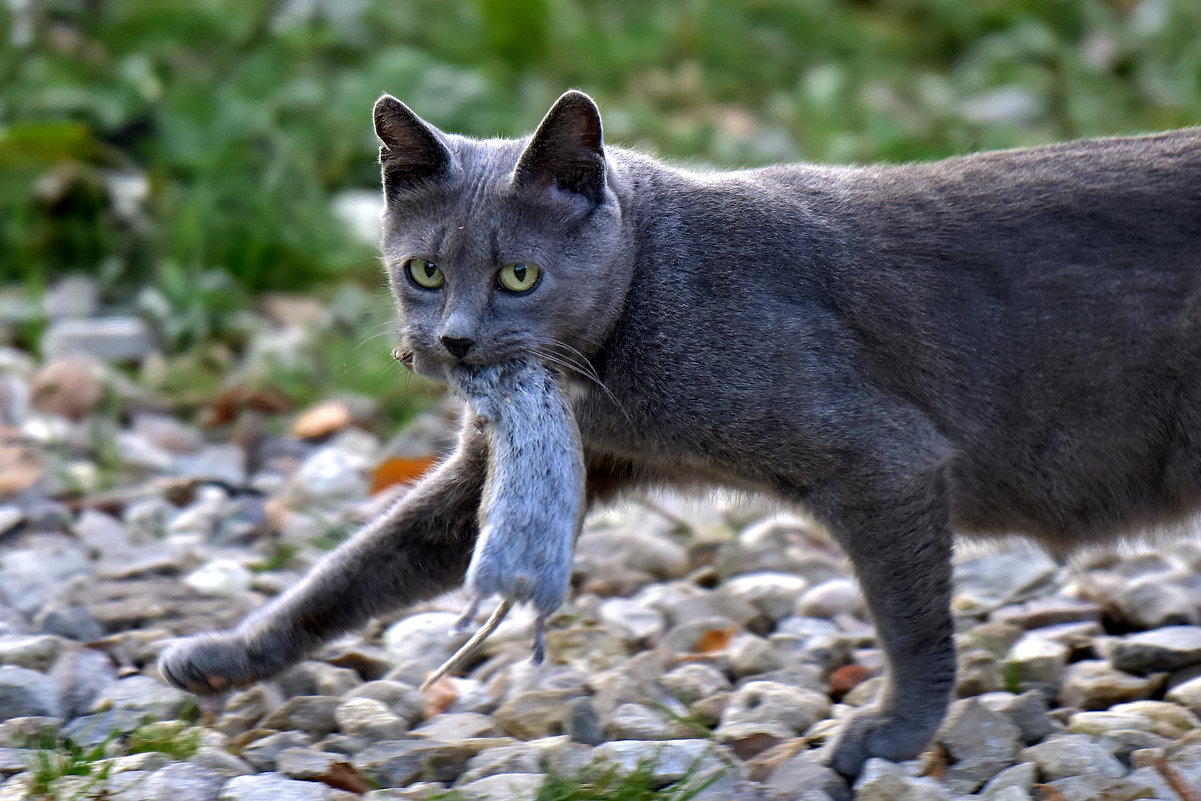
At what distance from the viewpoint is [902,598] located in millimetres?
2457

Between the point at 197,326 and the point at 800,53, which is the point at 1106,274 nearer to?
the point at 197,326

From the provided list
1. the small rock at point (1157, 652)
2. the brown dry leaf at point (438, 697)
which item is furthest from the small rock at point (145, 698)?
the small rock at point (1157, 652)

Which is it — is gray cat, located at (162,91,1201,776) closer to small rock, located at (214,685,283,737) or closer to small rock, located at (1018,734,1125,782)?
small rock, located at (214,685,283,737)

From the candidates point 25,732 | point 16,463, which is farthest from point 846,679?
point 16,463

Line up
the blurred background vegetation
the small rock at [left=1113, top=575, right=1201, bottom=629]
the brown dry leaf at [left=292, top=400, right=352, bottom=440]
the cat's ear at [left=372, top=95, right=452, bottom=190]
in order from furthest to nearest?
the blurred background vegetation, the brown dry leaf at [left=292, top=400, right=352, bottom=440], the small rock at [left=1113, top=575, right=1201, bottom=629], the cat's ear at [left=372, top=95, right=452, bottom=190]

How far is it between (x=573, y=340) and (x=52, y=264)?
8.74 feet

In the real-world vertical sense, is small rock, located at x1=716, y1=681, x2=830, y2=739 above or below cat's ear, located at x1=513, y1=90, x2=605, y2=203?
below

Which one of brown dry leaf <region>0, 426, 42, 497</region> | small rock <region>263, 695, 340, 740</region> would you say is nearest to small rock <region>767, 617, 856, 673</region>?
small rock <region>263, 695, 340, 740</region>

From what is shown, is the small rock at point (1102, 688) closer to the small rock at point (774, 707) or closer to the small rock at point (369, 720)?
the small rock at point (774, 707)

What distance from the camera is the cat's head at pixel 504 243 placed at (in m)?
2.34

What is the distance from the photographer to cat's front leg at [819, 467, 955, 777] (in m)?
2.44

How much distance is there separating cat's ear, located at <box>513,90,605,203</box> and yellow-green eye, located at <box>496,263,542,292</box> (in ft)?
0.47

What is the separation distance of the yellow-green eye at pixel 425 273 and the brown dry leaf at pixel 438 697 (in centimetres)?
77

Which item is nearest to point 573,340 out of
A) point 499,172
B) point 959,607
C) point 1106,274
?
point 499,172
